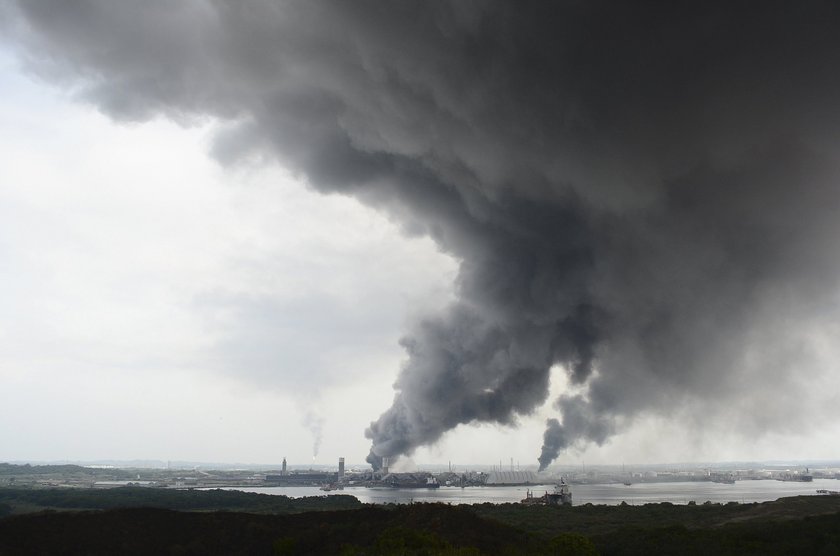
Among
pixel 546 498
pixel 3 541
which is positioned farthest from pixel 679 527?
pixel 546 498

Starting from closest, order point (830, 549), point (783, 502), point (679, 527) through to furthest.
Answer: point (830, 549)
point (679, 527)
point (783, 502)

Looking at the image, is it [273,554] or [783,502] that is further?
[783,502]

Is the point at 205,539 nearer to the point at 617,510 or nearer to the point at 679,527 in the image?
the point at 679,527

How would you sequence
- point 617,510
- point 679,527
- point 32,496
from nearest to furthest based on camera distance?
point 679,527 → point 617,510 → point 32,496

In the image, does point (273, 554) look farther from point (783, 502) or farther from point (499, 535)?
point (783, 502)

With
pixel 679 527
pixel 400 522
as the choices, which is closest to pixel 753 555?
pixel 679 527

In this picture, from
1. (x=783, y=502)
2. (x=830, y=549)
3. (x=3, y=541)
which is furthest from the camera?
(x=783, y=502)

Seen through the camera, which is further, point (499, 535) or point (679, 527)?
point (679, 527)

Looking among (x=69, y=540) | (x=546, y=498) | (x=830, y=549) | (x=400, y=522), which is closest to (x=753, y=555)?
(x=830, y=549)

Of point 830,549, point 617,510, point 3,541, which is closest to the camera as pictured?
point 830,549
